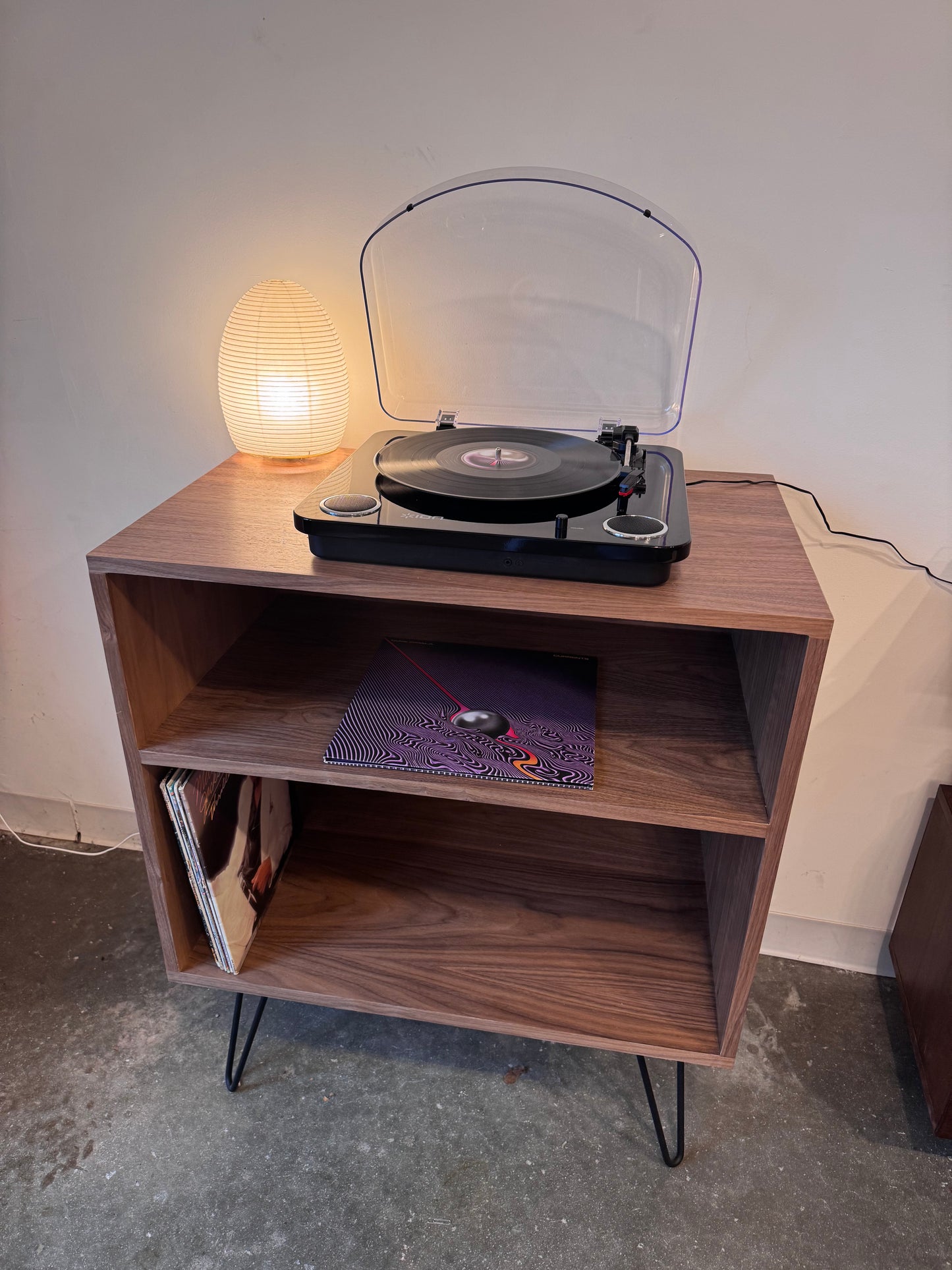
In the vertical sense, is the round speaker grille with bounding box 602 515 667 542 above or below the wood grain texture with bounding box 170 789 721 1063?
above

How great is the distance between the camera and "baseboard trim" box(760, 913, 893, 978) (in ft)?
4.70

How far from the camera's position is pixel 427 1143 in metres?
1.18

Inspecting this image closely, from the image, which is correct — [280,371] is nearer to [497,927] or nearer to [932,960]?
[497,927]

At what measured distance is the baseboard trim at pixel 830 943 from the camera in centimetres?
143

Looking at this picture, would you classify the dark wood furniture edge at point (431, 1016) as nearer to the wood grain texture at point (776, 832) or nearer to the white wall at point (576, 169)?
the wood grain texture at point (776, 832)

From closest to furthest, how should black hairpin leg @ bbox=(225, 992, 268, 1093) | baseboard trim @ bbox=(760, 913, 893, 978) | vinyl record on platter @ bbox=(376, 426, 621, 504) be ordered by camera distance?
1. vinyl record on platter @ bbox=(376, 426, 621, 504)
2. black hairpin leg @ bbox=(225, 992, 268, 1093)
3. baseboard trim @ bbox=(760, 913, 893, 978)

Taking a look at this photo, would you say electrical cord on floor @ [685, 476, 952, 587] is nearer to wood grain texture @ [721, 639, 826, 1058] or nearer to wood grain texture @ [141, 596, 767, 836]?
wood grain texture @ [141, 596, 767, 836]

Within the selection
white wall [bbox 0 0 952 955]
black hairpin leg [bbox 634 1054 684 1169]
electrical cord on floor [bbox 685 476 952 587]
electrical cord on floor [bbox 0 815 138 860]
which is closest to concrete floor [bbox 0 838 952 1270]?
black hairpin leg [bbox 634 1054 684 1169]

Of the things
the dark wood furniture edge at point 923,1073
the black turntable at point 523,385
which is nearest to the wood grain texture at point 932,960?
the dark wood furniture edge at point 923,1073

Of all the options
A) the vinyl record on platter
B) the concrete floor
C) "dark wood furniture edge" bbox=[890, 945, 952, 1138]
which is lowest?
the concrete floor

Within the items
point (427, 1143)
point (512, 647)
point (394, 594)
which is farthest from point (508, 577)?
point (427, 1143)

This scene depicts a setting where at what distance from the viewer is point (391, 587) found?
2.63 feet

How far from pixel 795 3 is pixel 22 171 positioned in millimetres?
941

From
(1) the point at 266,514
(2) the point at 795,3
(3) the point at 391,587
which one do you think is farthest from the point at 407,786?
(2) the point at 795,3
